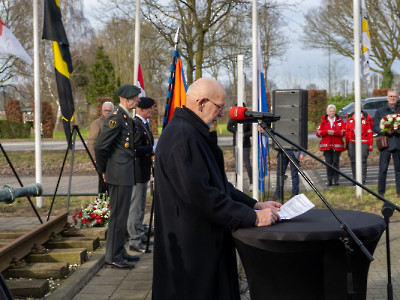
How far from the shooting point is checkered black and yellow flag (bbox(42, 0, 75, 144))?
337 inches

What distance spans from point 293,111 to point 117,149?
289 cm

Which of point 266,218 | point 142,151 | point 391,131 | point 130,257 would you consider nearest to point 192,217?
point 266,218

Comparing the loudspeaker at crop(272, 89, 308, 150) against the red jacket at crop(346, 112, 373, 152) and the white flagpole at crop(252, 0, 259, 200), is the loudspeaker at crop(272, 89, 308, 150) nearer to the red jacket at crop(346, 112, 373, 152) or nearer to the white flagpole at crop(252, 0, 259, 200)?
the white flagpole at crop(252, 0, 259, 200)

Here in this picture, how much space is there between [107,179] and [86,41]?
44.3 metres

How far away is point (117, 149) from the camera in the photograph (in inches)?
241

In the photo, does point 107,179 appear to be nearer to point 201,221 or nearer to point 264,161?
point 201,221

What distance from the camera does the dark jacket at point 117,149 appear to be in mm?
5973

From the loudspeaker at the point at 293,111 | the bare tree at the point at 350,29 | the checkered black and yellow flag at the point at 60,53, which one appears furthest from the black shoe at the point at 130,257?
the bare tree at the point at 350,29

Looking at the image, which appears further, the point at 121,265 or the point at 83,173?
the point at 83,173

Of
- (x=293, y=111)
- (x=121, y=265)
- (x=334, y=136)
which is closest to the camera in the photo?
(x=121, y=265)

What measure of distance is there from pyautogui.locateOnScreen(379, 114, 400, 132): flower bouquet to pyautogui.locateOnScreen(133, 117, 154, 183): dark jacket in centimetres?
508

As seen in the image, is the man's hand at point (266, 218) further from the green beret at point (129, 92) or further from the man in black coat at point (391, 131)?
the man in black coat at point (391, 131)

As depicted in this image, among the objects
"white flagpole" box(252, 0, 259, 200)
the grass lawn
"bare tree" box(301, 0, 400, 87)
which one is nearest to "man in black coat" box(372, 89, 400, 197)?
the grass lawn

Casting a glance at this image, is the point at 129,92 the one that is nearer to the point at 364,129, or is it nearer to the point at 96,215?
the point at 96,215
